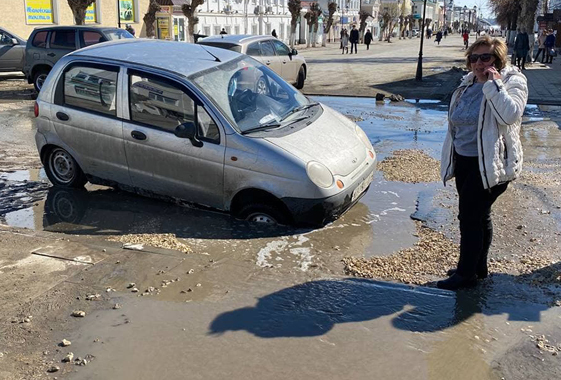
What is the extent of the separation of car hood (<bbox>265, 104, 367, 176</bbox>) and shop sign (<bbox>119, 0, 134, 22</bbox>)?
124ft

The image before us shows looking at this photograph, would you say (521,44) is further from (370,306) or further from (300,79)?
(370,306)

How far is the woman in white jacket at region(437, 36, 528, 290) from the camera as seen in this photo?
12.7ft

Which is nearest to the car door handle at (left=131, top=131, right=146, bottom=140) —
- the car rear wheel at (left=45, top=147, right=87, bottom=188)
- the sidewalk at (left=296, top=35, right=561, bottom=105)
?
the car rear wheel at (left=45, top=147, right=87, bottom=188)

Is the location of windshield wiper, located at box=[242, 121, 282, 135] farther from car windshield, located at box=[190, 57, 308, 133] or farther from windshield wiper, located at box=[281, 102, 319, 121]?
windshield wiper, located at box=[281, 102, 319, 121]

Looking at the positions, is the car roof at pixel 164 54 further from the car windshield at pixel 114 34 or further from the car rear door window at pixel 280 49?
the car windshield at pixel 114 34

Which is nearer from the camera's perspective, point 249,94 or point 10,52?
point 249,94

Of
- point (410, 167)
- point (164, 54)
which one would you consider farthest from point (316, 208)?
point (410, 167)

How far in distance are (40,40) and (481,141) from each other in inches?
610

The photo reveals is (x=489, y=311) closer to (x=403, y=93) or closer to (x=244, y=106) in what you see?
(x=244, y=106)

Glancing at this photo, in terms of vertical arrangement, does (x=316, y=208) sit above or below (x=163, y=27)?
below

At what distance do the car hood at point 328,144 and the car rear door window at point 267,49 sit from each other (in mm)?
10143

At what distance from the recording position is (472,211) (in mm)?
4191

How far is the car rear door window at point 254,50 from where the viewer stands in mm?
15531

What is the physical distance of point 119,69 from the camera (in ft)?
20.7
